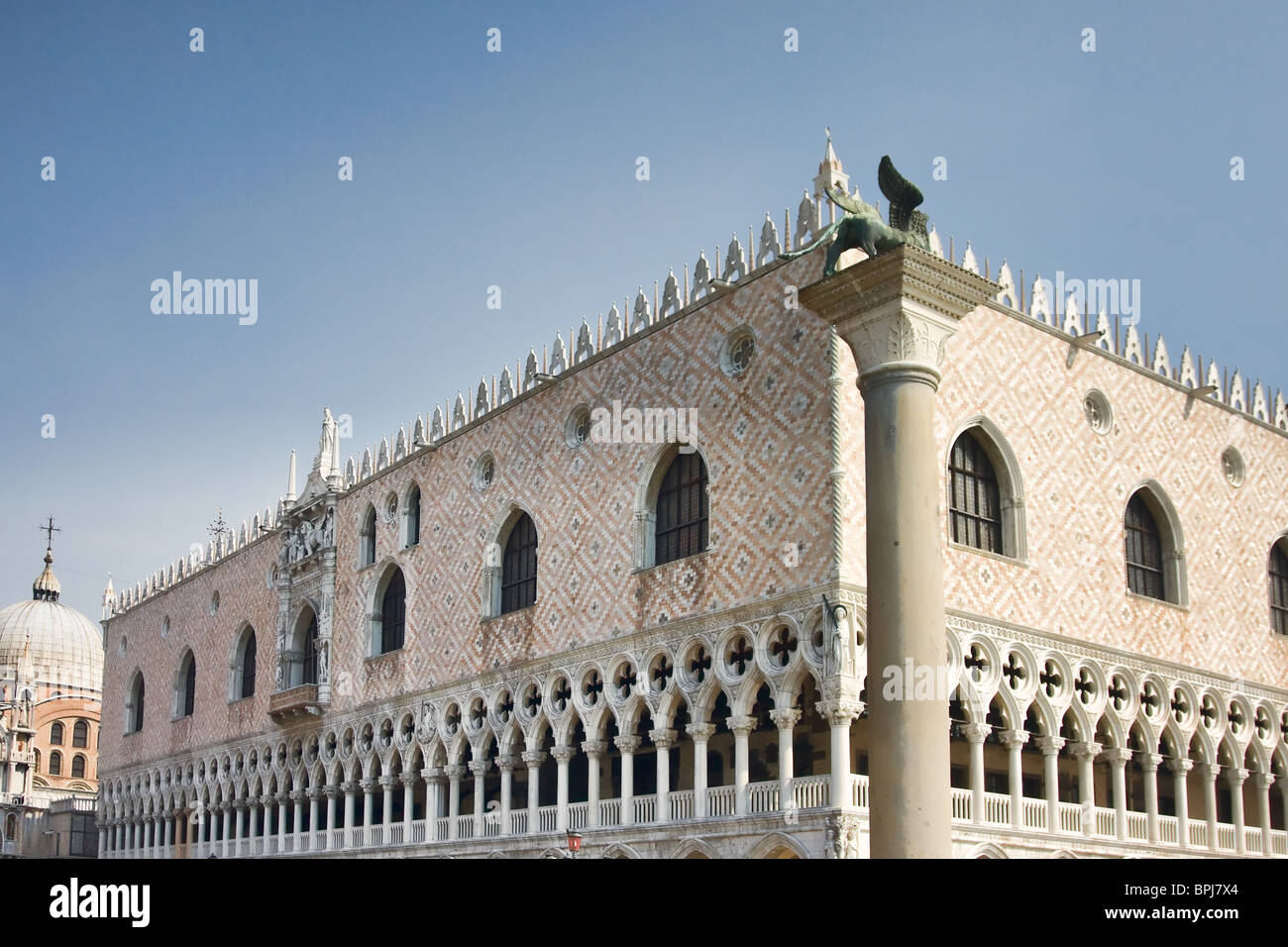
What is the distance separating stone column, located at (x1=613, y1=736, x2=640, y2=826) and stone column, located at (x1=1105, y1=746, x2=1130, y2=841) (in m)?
6.53

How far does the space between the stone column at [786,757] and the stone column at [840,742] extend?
623mm

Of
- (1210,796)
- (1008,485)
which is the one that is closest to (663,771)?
(1008,485)

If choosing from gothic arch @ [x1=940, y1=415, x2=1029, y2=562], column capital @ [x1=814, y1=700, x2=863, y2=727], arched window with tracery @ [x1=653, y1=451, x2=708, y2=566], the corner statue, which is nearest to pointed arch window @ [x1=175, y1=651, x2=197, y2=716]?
arched window with tracery @ [x1=653, y1=451, x2=708, y2=566]

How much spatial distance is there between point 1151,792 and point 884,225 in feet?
44.3

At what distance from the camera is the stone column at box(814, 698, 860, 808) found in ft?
56.0

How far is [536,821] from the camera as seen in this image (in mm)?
22359

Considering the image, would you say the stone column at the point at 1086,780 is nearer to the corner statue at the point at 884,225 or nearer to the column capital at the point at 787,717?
the column capital at the point at 787,717

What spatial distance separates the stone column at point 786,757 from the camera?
17688mm

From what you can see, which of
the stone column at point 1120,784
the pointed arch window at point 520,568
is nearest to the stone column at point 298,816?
the pointed arch window at point 520,568

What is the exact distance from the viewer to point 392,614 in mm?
28250

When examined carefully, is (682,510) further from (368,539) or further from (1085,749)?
(368,539)
